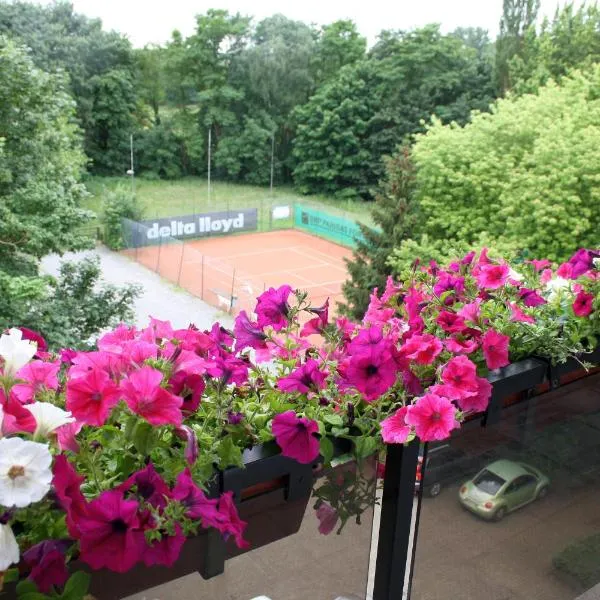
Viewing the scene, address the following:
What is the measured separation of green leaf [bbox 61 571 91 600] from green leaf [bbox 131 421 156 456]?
12 centimetres

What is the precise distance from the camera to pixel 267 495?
890mm

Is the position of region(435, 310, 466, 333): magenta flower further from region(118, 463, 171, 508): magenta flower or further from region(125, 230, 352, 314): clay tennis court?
region(125, 230, 352, 314): clay tennis court

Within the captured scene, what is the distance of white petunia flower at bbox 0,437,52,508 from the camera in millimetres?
591

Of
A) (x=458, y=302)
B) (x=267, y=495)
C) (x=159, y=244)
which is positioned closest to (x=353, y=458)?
(x=267, y=495)

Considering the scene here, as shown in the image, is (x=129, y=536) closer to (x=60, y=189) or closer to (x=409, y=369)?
(x=409, y=369)

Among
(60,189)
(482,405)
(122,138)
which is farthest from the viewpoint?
(122,138)

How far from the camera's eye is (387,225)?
11.6 m

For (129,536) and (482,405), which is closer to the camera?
(129,536)

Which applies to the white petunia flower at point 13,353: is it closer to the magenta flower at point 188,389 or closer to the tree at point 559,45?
the magenta flower at point 188,389

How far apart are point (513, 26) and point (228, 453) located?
23.4 meters

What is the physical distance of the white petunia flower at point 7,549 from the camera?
59cm

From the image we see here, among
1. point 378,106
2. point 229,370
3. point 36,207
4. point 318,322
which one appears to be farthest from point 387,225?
point 378,106

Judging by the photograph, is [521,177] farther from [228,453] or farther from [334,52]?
[334,52]

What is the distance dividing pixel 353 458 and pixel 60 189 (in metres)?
7.04
